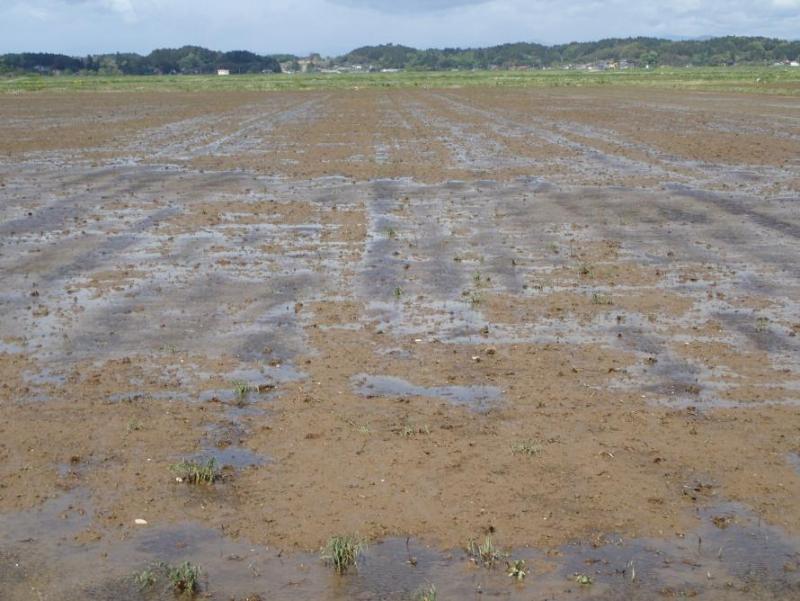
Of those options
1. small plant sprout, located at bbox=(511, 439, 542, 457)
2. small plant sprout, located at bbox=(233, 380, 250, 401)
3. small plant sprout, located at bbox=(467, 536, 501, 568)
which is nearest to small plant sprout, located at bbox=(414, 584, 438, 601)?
small plant sprout, located at bbox=(467, 536, 501, 568)

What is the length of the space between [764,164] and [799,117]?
21.0 meters

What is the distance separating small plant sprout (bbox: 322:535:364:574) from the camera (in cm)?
608

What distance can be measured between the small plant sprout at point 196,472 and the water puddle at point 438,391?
199 cm

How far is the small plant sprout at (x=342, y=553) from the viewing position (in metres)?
6.08

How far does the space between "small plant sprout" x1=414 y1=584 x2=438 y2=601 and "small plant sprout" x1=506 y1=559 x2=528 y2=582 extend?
500 millimetres

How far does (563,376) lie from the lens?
9.52 metres

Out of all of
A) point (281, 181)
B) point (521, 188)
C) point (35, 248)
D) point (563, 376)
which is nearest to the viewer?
point (563, 376)

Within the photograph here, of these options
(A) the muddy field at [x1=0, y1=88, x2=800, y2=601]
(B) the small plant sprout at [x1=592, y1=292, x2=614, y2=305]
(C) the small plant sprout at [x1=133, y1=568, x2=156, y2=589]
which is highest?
(C) the small plant sprout at [x1=133, y1=568, x2=156, y2=589]

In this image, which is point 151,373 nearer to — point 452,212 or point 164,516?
point 164,516

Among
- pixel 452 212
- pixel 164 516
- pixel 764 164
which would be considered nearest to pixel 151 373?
pixel 164 516

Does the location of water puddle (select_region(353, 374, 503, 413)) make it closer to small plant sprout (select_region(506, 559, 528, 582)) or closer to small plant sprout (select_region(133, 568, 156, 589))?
small plant sprout (select_region(506, 559, 528, 582))

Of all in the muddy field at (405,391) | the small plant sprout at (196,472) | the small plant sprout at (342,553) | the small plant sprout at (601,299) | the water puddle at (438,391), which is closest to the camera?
the small plant sprout at (342,553)

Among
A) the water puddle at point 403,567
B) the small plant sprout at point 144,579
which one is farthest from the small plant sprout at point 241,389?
the small plant sprout at point 144,579

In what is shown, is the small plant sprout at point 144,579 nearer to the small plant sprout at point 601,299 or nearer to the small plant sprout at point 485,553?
the small plant sprout at point 485,553
